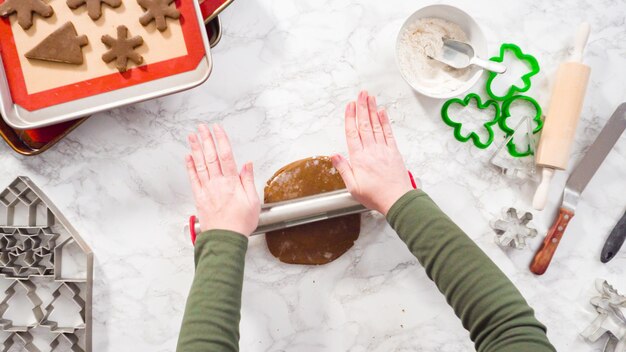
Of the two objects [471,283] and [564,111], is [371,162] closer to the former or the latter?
[471,283]

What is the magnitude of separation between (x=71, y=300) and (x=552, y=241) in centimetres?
83

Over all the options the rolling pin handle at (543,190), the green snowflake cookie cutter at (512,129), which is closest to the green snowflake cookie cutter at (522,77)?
the green snowflake cookie cutter at (512,129)

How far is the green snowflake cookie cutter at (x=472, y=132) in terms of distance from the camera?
0.88 meters

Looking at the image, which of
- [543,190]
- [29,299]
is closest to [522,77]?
[543,190]

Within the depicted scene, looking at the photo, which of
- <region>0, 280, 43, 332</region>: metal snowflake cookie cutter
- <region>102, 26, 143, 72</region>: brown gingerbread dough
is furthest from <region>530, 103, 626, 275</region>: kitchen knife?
<region>0, 280, 43, 332</region>: metal snowflake cookie cutter

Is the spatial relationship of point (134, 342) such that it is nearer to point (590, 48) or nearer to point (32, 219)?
point (32, 219)

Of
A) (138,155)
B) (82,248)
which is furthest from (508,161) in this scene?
(82,248)

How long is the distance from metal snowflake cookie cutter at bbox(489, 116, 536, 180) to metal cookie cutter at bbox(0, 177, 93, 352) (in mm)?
704

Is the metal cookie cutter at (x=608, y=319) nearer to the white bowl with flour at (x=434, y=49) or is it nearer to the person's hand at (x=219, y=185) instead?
the white bowl with flour at (x=434, y=49)

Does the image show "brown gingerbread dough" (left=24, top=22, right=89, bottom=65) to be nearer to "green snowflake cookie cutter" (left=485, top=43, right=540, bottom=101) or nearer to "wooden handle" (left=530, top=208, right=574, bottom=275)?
"green snowflake cookie cutter" (left=485, top=43, right=540, bottom=101)

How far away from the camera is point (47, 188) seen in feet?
2.82

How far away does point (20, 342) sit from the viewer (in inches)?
34.2

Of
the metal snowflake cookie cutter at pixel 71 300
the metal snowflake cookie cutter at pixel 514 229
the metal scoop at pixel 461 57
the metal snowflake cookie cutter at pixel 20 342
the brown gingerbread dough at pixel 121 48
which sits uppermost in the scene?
the brown gingerbread dough at pixel 121 48

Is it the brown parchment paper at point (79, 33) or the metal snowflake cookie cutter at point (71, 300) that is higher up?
the brown parchment paper at point (79, 33)
